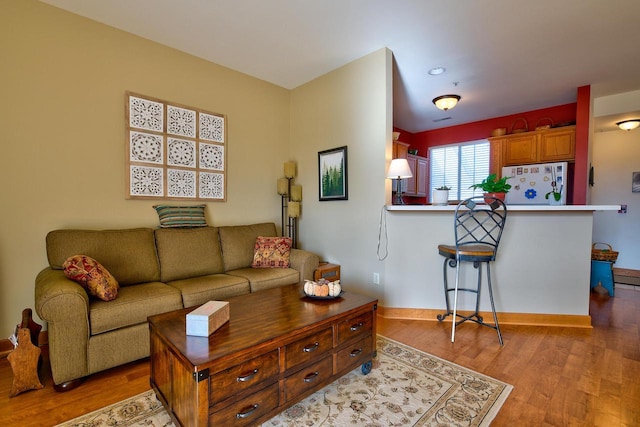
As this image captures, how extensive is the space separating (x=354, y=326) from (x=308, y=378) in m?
0.43

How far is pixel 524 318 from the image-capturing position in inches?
110

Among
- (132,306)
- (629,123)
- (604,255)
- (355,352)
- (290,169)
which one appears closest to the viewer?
(355,352)

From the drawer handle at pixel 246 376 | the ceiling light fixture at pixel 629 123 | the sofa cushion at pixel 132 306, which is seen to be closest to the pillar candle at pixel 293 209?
the sofa cushion at pixel 132 306

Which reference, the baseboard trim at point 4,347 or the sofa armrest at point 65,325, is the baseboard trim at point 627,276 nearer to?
the sofa armrest at point 65,325

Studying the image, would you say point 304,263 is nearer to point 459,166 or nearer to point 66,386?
point 66,386

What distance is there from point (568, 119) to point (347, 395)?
5.31 m

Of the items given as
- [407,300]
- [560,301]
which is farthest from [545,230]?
[407,300]

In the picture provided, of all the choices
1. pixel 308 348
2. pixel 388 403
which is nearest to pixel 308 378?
pixel 308 348

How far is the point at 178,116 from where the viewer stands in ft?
10.1

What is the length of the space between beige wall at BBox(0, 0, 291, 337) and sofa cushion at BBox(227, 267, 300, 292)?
41.2 inches

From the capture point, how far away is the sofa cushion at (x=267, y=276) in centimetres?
270

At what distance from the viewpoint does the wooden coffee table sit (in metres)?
1.25

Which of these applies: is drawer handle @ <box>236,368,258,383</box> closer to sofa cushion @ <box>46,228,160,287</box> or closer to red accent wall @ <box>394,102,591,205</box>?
sofa cushion @ <box>46,228,160,287</box>

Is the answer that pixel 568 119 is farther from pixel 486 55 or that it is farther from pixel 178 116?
pixel 178 116
